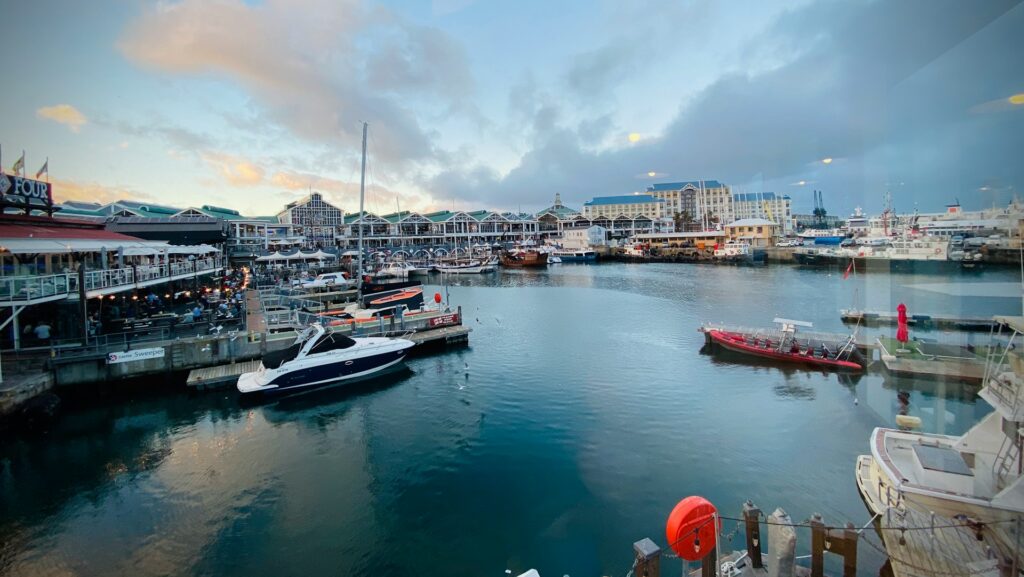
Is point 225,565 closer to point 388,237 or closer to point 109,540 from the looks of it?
point 109,540

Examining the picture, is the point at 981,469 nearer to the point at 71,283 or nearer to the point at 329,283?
the point at 71,283

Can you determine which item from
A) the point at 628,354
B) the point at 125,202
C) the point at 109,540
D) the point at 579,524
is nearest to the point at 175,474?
the point at 109,540

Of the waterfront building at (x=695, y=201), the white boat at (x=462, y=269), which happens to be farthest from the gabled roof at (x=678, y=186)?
the white boat at (x=462, y=269)

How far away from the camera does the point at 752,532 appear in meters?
5.52


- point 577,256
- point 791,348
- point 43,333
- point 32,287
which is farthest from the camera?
point 577,256

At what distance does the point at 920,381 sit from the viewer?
12.8 m

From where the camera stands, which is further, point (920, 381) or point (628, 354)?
point (628, 354)

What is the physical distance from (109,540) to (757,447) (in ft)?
41.6

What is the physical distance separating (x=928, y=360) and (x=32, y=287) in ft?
80.2

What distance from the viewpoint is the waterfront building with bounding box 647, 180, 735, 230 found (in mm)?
103438

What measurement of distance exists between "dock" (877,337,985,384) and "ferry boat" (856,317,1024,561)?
2.83 meters

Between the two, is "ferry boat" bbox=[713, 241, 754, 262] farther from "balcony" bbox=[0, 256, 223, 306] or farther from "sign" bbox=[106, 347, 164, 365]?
"sign" bbox=[106, 347, 164, 365]

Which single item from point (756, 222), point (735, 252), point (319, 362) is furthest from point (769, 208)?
point (319, 362)

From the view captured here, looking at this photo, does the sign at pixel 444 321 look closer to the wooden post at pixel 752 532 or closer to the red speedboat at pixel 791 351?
the red speedboat at pixel 791 351
